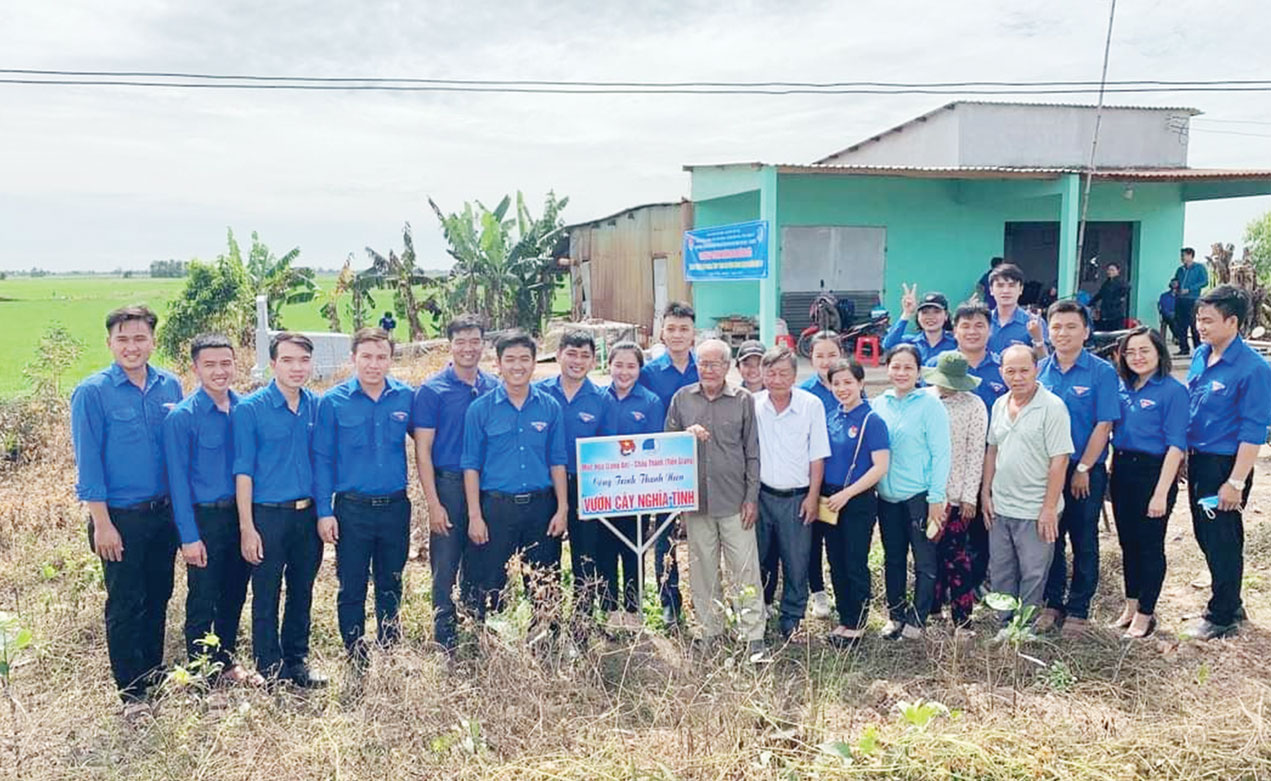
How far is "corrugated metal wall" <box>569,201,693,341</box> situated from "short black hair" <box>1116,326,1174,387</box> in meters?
10.4

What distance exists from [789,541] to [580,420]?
3.92ft

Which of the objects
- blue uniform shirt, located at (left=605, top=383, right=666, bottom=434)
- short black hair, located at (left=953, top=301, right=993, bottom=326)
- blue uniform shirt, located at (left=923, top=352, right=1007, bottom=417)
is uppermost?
short black hair, located at (left=953, top=301, right=993, bottom=326)

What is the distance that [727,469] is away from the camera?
4594 mm

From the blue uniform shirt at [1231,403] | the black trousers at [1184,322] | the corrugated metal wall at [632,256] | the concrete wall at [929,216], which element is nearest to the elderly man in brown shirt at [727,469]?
the blue uniform shirt at [1231,403]

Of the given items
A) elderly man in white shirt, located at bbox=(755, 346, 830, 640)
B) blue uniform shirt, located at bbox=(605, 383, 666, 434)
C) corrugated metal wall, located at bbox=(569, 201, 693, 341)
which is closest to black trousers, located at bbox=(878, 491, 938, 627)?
elderly man in white shirt, located at bbox=(755, 346, 830, 640)

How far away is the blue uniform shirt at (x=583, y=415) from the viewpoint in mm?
4812

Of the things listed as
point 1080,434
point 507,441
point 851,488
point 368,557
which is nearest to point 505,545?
point 507,441

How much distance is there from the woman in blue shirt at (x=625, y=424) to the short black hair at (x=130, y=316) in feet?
6.83

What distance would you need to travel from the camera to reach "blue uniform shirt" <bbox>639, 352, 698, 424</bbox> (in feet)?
17.4

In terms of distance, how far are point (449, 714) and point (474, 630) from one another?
560 millimetres

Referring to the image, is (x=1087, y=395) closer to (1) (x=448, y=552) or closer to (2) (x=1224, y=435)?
(2) (x=1224, y=435)

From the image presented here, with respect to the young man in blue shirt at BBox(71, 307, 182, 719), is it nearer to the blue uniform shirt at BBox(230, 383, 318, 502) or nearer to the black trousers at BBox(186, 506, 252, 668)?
the black trousers at BBox(186, 506, 252, 668)

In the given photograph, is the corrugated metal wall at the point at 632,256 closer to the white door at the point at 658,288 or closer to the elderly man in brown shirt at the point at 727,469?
the white door at the point at 658,288

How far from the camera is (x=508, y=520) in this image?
14.8 feet
